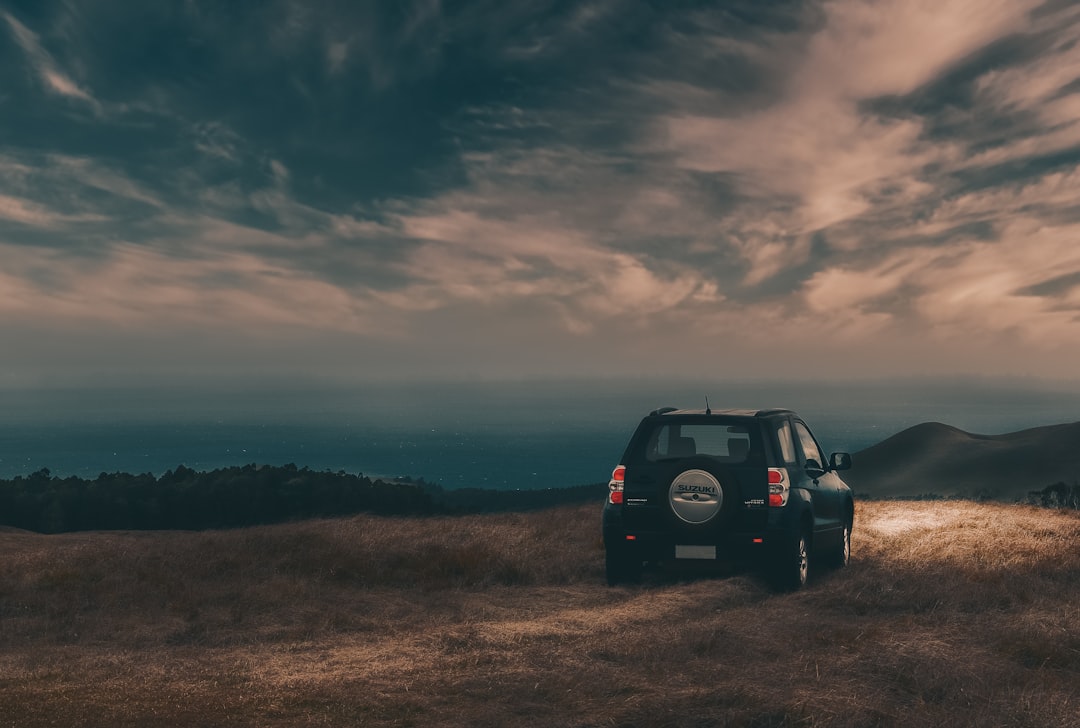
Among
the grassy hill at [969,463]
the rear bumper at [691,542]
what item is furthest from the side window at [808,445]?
the grassy hill at [969,463]

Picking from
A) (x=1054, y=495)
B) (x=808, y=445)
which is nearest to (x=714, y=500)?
(x=808, y=445)

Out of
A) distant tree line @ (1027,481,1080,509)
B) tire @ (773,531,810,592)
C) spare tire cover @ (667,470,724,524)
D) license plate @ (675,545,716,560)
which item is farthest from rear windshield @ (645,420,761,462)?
distant tree line @ (1027,481,1080,509)

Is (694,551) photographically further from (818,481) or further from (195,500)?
(195,500)

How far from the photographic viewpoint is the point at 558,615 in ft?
34.7

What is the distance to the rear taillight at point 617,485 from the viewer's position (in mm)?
11586

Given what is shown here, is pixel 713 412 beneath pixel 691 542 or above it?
above

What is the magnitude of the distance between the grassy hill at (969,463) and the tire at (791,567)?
3445 inches

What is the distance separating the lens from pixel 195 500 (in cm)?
6003

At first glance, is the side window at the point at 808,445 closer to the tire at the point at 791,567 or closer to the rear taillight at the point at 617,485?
the tire at the point at 791,567

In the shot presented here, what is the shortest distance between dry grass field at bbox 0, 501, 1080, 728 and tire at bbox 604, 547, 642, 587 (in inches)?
14.0

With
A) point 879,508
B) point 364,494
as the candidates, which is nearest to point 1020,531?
point 879,508

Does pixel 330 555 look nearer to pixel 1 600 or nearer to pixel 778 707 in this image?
pixel 1 600

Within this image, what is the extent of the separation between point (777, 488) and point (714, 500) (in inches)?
35.2

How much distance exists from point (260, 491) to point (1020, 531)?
5406 cm
